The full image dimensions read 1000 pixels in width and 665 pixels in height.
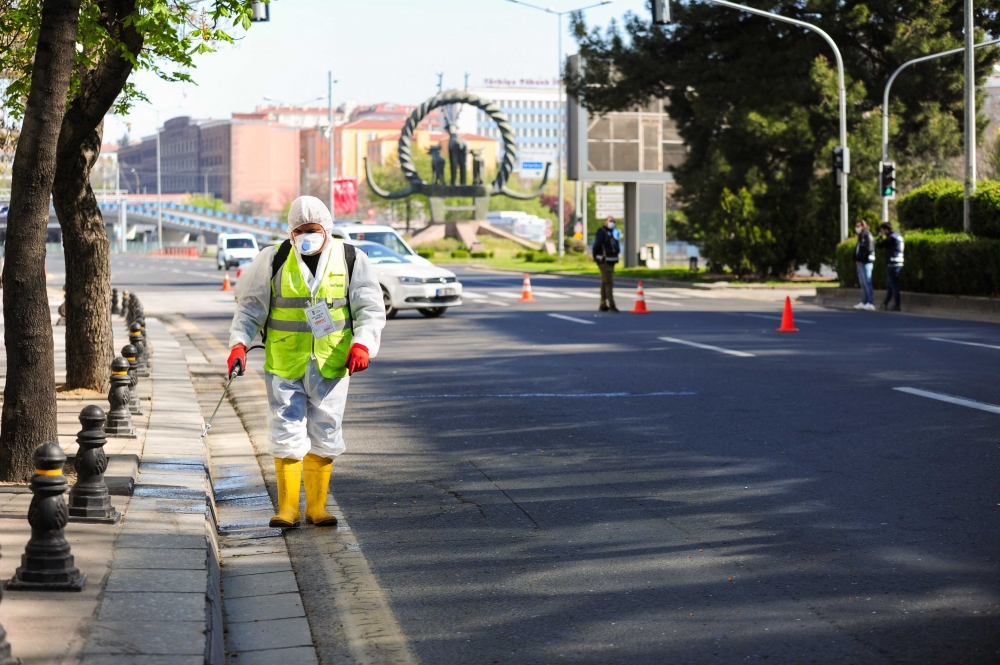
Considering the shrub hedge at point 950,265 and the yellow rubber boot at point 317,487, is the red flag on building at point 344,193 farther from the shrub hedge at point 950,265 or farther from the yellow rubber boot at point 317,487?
the yellow rubber boot at point 317,487

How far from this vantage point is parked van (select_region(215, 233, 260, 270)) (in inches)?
2281

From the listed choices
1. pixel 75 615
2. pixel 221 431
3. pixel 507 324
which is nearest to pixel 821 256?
pixel 507 324

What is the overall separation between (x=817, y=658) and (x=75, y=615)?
2549 mm

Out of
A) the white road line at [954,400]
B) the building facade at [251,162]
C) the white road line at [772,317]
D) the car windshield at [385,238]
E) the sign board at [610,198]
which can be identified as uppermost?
the building facade at [251,162]

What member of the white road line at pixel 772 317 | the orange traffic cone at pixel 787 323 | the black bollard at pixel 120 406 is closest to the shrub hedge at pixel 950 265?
the white road line at pixel 772 317

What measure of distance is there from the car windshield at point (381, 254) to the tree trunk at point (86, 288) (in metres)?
13.0

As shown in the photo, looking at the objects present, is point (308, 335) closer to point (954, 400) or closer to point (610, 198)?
point (954, 400)

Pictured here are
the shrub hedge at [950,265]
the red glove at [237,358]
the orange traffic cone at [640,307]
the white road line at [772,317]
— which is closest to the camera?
the red glove at [237,358]

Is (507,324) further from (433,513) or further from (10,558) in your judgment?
(10,558)

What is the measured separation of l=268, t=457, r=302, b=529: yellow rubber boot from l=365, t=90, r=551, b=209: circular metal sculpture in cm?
6872

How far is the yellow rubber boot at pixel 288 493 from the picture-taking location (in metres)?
7.00

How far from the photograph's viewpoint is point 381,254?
25.5 m

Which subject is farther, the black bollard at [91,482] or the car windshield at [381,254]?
A: the car windshield at [381,254]

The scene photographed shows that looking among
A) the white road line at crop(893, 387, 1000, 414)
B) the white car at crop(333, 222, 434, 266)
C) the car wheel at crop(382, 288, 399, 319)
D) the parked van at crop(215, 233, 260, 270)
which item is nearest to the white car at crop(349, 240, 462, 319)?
the car wheel at crop(382, 288, 399, 319)
